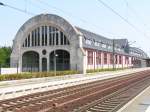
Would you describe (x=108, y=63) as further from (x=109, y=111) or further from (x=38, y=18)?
(x=109, y=111)

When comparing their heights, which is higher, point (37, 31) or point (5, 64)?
point (37, 31)

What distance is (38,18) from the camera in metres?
81.4

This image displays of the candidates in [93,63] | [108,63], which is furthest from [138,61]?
[93,63]

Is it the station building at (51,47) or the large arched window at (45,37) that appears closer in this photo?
the station building at (51,47)

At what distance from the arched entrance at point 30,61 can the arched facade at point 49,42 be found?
6.5 inches

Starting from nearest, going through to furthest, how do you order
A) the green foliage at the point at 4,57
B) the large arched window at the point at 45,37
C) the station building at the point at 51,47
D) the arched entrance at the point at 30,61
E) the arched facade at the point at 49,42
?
1. the arched facade at the point at 49,42
2. the station building at the point at 51,47
3. the large arched window at the point at 45,37
4. the arched entrance at the point at 30,61
5. the green foliage at the point at 4,57

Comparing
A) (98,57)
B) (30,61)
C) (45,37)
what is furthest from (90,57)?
(30,61)

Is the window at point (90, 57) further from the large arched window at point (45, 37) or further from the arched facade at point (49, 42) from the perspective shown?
the large arched window at point (45, 37)

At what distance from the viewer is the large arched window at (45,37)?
7950 cm

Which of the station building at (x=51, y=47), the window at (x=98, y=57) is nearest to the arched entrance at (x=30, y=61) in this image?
the station building at (x=51, y=47)

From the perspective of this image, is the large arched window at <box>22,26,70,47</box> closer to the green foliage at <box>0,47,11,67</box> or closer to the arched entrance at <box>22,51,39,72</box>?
the arched entrance at <box>22,51,39,72</box>

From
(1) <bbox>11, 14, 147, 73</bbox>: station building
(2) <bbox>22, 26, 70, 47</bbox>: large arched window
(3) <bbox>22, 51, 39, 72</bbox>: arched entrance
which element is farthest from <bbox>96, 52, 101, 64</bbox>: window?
(3) <bbox>22, 51, 39, 72</bbox>: arched entrance

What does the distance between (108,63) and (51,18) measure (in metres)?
27.9

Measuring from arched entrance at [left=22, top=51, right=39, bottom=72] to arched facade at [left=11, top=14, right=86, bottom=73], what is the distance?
0.17 m
